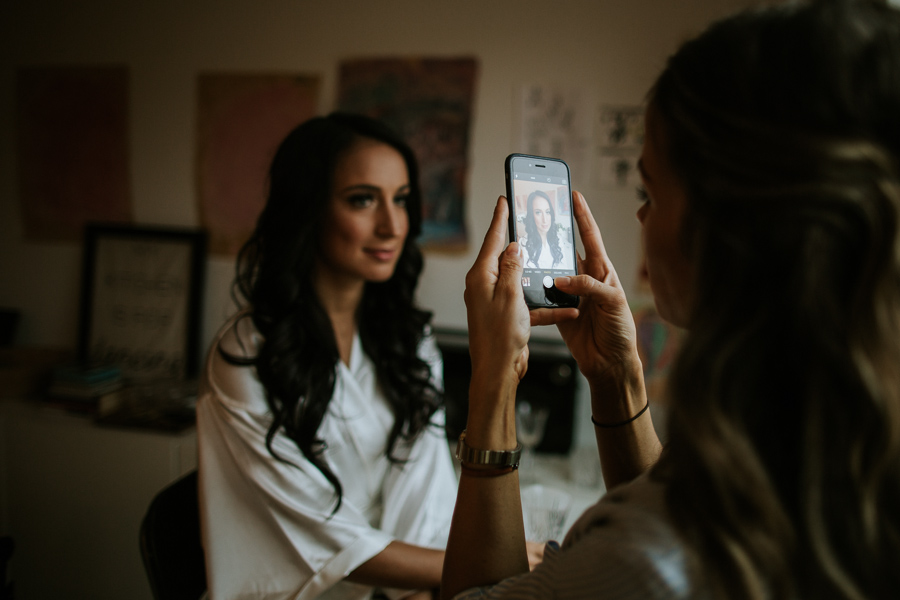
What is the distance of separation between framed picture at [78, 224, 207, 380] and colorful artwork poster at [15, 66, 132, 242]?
0.12 meters

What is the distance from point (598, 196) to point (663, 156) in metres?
1.46

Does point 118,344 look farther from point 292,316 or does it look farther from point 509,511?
point 509,511

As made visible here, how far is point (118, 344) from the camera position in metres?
2.24

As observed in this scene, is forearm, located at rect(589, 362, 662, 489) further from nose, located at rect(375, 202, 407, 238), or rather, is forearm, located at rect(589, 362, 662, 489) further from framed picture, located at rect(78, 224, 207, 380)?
framed picture, located at rect(78, 224, 207, 380)

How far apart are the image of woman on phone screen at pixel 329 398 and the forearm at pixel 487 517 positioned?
1.54 ft

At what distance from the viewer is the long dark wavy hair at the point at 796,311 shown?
0.37 meters

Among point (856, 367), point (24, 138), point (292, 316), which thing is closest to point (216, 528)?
A: point (292, 316)

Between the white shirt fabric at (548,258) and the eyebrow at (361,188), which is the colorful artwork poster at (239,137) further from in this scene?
→ the white shirt fabric at (548,258)

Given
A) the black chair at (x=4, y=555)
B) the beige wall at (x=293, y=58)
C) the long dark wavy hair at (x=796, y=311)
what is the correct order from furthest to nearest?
the beige wall at (x=293, y=58), the black chair at (x=4, y=555), the long dark wavy hair at (x=796, y=311)

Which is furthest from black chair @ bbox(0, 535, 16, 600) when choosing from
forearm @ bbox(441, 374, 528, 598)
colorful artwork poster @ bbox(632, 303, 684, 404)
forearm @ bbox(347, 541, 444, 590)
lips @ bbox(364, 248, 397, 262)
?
colorful artwork poster @ bbox(632, 303, 684, 404)

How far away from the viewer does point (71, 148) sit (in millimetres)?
2236

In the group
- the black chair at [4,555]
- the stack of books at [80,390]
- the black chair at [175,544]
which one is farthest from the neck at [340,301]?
the stack of books at [80,390]

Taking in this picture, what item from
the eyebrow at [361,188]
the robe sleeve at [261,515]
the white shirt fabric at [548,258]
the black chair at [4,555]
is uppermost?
the eyebrow at [361,188]

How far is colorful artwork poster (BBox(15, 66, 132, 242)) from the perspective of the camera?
2.21 m
